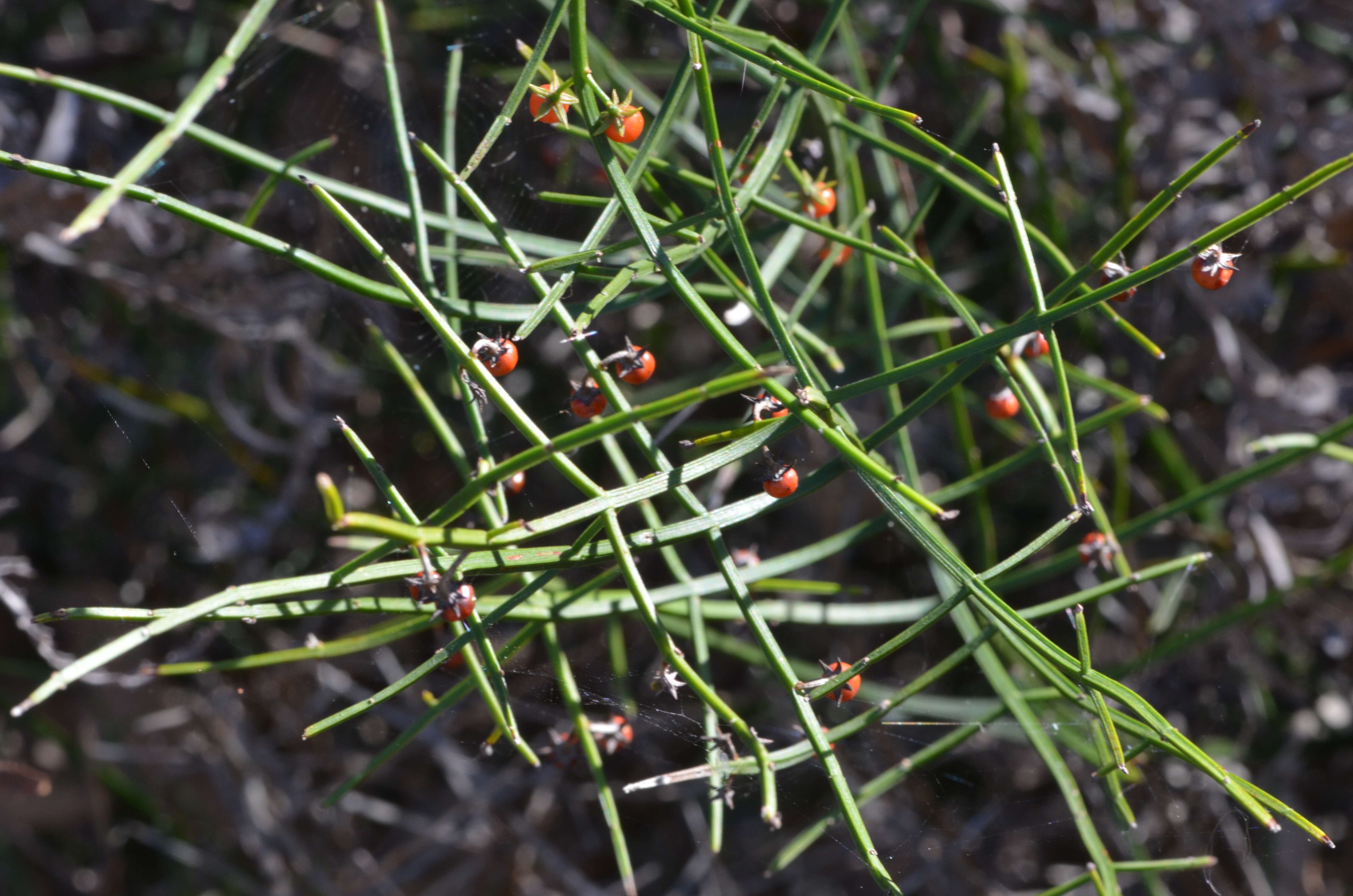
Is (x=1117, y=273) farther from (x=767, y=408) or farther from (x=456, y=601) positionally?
(x=456, y=601)

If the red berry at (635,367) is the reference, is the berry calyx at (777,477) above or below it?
below

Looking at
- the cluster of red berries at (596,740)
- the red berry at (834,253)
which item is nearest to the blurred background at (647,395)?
the red berry at (834,253)

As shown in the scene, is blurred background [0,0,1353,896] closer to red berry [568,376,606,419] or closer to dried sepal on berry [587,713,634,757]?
dried sepal on berry [587,713,634,757]

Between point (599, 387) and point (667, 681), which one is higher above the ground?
point (599, 387)

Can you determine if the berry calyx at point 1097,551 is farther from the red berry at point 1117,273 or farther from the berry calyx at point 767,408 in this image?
the berry calyx at point 767,408

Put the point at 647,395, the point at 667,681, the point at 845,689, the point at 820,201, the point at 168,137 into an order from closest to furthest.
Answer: the point at 168,137
the point at 667,681
the point at 845,689
the point at 820,201
the point at 647,395

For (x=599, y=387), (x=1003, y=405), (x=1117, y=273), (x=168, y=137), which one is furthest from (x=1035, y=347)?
(x=168, y=137)

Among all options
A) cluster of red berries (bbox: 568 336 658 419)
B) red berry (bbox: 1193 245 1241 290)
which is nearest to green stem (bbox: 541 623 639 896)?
cluster of red berries (bbox: 568 336 658 419)
